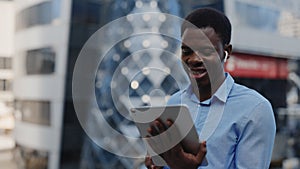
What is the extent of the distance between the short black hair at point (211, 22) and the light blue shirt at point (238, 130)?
11 centimetres

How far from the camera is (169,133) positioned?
25.2 inches

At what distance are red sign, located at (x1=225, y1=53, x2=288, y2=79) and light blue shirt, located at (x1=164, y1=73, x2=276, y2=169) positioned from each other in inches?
117

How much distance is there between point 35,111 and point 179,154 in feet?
8.09

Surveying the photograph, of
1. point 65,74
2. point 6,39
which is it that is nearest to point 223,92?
point 65,74

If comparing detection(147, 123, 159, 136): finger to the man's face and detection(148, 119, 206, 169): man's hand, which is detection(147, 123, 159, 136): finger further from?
the man's face

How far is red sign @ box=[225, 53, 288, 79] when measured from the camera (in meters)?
3.82

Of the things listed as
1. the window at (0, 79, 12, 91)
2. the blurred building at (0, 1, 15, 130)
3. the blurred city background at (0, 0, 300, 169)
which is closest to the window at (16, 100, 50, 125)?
the blurred city background at (0, 0, 300, 169)

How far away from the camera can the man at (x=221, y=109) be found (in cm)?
70

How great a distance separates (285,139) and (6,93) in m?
3.73

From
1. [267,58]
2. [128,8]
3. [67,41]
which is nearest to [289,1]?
[267,58]

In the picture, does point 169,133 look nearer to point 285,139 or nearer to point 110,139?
point 110,139

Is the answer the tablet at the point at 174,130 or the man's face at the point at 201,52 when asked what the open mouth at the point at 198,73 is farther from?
the tablet at the point at 174,130

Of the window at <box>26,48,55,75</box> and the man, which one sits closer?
the man

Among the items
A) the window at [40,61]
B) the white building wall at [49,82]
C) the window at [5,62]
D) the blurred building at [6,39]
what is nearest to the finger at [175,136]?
the white building wall at [49,82]
